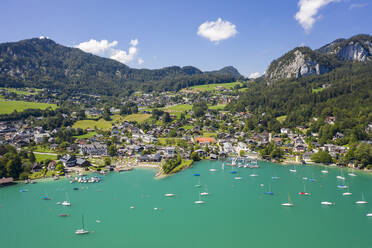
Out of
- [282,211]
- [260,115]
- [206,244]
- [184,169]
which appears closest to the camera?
[206,244]

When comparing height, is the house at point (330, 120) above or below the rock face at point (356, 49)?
below

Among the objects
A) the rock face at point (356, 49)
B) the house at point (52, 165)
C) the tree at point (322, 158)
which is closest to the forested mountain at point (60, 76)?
the rock face at point (356, 49)

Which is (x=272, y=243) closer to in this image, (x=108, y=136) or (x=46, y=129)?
(x=108, y=136)

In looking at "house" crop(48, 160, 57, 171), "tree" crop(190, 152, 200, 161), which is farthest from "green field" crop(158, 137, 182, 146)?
"house" crop(48, 160, 57, 171)

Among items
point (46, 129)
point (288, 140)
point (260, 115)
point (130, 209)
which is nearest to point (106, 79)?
point (46, 129)

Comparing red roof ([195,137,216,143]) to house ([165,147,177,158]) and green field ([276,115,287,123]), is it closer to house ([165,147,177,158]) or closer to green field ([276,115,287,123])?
house ([165,147,177,158])

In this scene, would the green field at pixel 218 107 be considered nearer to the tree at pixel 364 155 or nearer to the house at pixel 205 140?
the house at pixel 205 140

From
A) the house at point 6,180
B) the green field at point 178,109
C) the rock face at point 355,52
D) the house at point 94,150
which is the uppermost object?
the rock face at point 355,52
